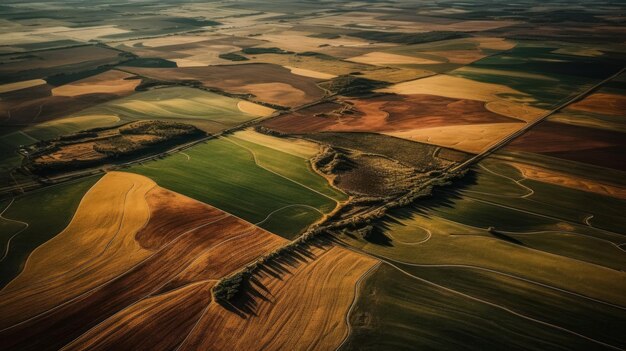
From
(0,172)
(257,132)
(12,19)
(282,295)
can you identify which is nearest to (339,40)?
(257,132)

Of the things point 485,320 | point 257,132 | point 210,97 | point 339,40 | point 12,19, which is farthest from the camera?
point 12,19

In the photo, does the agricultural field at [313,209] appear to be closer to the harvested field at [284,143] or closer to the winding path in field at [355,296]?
the winding path in field at [355,296]

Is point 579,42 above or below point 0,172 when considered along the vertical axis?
above

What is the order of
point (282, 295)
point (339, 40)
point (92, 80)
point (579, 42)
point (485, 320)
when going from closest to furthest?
point (485, 320), point (282, 295), point (92, 80), point (579, 42), point (339, 40)

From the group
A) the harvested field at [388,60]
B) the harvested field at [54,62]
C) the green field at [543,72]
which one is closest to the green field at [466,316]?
the green field at [543,72]

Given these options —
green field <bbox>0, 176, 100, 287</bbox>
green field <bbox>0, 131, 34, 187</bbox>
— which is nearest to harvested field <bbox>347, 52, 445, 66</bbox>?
green field <bbox>0, 131, 34, 187</bbox>

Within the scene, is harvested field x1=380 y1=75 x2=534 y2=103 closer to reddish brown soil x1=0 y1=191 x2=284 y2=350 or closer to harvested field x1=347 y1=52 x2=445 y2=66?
harvested field x1=347 y1=52 x2=445 y2=66

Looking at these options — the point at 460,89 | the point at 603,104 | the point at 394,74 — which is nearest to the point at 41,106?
the point at 394,74

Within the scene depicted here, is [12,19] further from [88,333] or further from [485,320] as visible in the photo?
[485,320]
